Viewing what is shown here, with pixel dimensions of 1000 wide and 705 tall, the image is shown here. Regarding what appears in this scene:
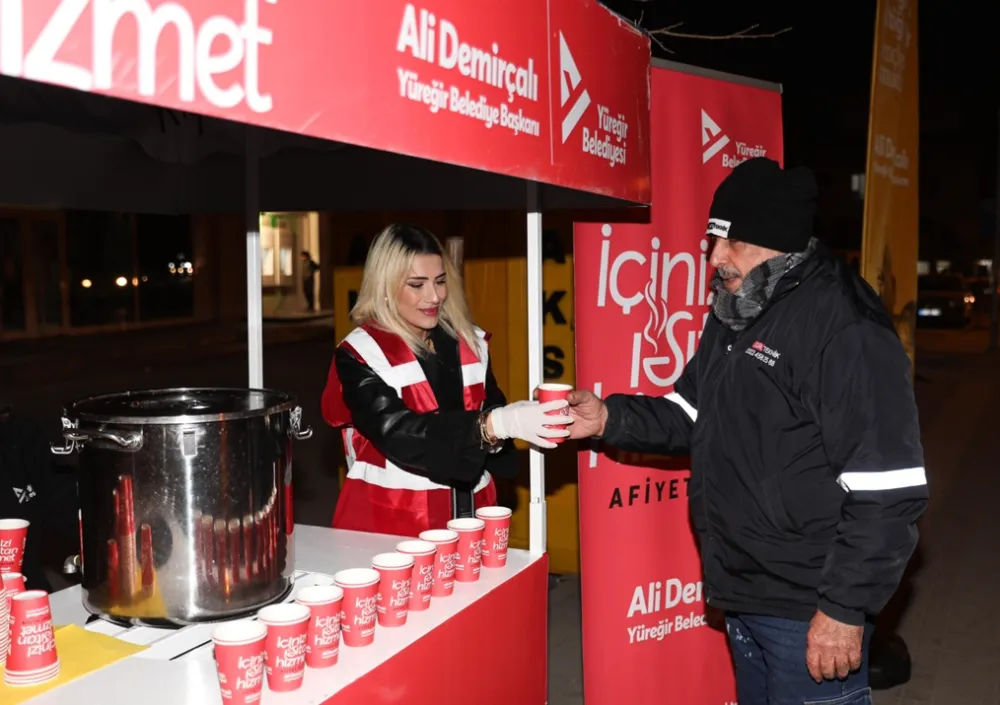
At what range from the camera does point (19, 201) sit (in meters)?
3.26

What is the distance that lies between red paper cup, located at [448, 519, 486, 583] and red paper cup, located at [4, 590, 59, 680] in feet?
3.19

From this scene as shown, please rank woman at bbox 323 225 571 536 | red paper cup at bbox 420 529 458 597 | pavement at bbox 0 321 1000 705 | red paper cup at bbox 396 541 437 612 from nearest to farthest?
1. red paper cup at bbox 396 541 437 612
2. red paper cup at bbox 420 529 458 597
3. woman at bbox 323 225 571 536
4. pavement at bbox 0 321 1000 705

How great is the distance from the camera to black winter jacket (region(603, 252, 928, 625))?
2.12m

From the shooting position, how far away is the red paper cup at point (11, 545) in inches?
78.3

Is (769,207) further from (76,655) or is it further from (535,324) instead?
(76,655)

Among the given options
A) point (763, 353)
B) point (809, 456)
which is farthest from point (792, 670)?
point (763, 353)

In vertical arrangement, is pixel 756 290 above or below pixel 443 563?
above

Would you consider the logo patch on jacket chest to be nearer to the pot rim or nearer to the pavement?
the pot rim

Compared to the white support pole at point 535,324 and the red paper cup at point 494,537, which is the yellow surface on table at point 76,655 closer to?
the red paper cup at point 494,537

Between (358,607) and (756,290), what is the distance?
1.29m

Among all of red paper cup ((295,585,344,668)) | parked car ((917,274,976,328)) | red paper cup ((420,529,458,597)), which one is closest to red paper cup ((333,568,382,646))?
red paper cup ((295,585,344,668))

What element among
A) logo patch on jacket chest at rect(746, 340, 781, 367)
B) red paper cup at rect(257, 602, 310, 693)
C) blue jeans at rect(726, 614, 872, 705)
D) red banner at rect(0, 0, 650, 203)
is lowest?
blue jeans at rect(726, 614, 872, 705)

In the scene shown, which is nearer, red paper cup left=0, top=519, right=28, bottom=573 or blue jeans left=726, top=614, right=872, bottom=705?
red paper cup left=0, top=519, right=28, bottom=573

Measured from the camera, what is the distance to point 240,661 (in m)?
1.56
